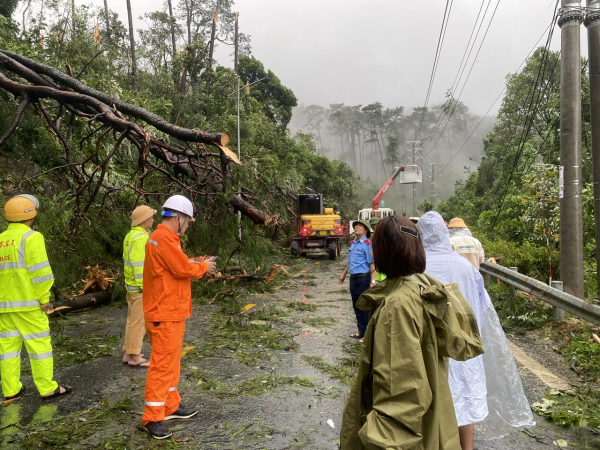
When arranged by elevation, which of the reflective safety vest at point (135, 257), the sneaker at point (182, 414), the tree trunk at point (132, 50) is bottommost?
the sneaker at point (182, 414)

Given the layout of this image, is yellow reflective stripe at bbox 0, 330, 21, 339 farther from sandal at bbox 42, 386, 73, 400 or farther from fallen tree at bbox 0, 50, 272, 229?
fallen tree at bbox 0, 50, 272, 229

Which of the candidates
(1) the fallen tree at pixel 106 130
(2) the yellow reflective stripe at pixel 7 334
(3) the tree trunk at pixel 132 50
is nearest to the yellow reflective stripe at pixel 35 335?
(2) the yellow reflective stripe at pixel 7 334

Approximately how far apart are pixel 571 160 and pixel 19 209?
22.6 ft

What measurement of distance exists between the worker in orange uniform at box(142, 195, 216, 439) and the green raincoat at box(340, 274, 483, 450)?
2008 mm

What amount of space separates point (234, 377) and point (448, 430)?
325cm

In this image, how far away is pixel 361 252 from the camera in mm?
6035

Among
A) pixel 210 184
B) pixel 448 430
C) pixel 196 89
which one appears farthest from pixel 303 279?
pixel 196 89

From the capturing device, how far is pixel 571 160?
6.18 metres

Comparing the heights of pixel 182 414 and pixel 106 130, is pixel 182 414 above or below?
below

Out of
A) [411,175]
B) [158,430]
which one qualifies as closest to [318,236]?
[158,430]

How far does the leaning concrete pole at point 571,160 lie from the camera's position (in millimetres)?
6113

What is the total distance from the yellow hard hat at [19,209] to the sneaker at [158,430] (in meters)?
2.29

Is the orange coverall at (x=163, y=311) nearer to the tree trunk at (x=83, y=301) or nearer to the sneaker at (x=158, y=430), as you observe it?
the sneaker at (x=158, y=430)

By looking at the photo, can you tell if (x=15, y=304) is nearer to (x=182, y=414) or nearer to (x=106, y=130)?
(x=182, y=414)
